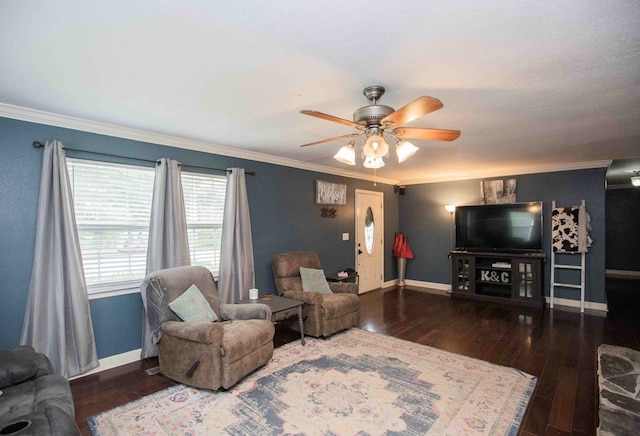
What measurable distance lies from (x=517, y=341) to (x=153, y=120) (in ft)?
15.3

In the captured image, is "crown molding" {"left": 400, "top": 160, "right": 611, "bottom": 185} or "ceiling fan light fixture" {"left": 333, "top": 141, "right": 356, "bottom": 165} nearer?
"ceiling fan light fixture" {"left": 333, "top": 141, "right": 356, "bottom": 165}

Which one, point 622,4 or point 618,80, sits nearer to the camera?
point 622,4

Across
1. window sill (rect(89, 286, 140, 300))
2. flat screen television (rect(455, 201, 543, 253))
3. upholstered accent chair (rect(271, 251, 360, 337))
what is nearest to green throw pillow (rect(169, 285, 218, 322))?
window sill (rect(89, 286, 140, 300))

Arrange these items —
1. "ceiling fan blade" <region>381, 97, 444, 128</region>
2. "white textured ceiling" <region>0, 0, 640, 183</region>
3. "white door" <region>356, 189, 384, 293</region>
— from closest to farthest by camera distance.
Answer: "white textured ceiling" <region>0, 0, 640, 183</region>, "ceiling fan blade" <region>381, 97, 444, 128</region>, "white door" <region>356, 189, 384, 293</region>

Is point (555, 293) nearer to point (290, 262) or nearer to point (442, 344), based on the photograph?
point (442, 344)

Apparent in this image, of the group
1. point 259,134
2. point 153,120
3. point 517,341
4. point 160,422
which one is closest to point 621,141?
point 517,341

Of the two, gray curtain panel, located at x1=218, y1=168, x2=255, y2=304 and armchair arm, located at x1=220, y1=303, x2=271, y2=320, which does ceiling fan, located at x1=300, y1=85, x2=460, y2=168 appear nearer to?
armchair arm, located at x1=220, y1=303, x2=271, y2=320

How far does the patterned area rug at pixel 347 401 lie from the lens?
7.23 ft

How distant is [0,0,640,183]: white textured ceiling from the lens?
58.1 inches

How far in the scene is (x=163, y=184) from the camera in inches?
135

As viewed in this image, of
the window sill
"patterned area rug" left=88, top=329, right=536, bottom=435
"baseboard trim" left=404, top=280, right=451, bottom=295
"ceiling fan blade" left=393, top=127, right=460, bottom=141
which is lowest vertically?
"patterned area rug" left=88, top=329, right=536, bottom=435

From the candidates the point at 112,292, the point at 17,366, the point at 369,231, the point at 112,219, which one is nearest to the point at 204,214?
the point at 112,219

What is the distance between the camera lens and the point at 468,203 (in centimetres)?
633

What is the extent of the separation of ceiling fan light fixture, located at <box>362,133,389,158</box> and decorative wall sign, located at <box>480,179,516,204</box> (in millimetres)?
4547
